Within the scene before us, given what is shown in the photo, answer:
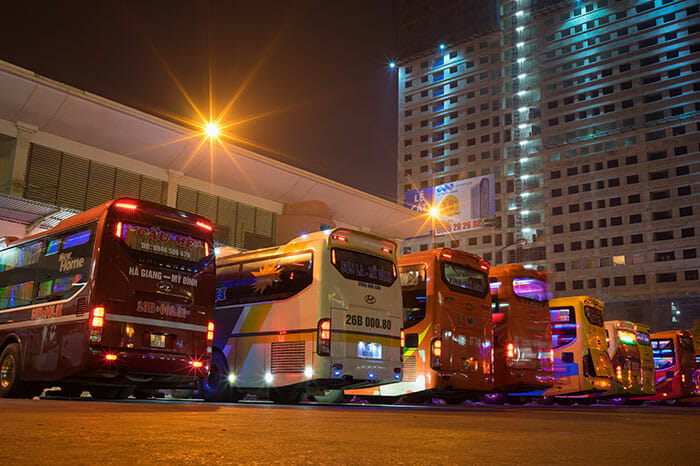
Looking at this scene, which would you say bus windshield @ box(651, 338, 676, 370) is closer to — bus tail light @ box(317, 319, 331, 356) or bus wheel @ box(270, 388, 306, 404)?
bus wheel @ box(270, 388, 306, 404)

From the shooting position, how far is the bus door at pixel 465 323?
15680 millimetres

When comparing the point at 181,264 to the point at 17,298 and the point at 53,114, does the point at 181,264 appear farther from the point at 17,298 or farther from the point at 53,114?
the point at 53,114

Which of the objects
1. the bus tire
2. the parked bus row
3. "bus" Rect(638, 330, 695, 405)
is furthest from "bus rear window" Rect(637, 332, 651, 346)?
the bus tire

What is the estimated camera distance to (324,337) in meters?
12.8

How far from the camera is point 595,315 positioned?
20797 mm

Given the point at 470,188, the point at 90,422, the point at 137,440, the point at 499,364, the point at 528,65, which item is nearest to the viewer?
the point at 137,440

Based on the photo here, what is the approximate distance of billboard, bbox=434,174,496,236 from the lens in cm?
4700

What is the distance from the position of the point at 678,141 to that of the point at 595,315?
232 ft

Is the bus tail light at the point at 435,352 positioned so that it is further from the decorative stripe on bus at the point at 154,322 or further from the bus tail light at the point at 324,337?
the decorative stripe on bus at the point at 154,322

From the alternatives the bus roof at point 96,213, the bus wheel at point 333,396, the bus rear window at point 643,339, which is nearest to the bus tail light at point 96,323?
the bus roof at point 96,213

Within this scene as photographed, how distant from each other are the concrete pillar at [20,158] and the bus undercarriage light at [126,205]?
15.5 meters

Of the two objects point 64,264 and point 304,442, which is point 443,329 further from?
point 304,442

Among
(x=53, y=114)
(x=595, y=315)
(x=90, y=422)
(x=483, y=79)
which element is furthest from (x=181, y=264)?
(x=483, y=79)

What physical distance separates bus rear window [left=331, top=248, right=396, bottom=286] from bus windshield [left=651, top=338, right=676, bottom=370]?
17.1 metres
